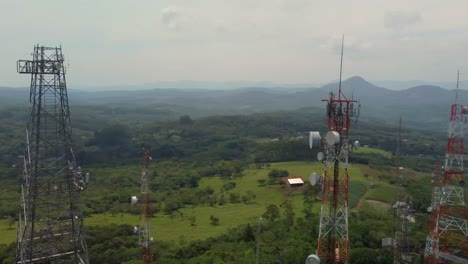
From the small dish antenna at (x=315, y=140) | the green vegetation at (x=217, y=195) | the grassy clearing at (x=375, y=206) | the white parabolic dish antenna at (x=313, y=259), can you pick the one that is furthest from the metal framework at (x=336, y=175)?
→ the grassy clearing at (x=375, y=206)

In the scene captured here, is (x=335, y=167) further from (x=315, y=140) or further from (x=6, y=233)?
(x=6, y=233)

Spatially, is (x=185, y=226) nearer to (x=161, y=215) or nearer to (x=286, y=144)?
(x=161, y=215)

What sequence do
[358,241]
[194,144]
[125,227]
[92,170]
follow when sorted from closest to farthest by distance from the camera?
[358,241], [125,227], [92,170], [194,144]

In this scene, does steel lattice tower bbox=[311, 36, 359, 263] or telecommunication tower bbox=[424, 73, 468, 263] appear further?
telecommunication tower bbox=[424, 73, 468, 263]

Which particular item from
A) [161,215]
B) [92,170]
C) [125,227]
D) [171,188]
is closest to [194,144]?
[92,170]

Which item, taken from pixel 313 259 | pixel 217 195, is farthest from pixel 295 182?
pixel 313 259

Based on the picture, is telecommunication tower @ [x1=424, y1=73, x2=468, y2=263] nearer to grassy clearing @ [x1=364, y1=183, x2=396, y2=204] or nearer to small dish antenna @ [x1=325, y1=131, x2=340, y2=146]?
small dish antenna @ [x1=325, y1=131, x2=340, y2=146]

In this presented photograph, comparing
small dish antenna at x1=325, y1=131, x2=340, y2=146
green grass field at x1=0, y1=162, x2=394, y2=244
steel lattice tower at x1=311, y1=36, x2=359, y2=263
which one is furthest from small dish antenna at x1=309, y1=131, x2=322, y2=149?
green grass field at x1=0, y1=162, x2=394, y2=244
